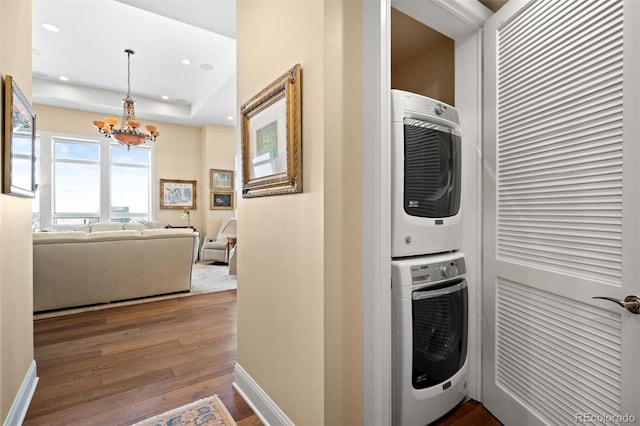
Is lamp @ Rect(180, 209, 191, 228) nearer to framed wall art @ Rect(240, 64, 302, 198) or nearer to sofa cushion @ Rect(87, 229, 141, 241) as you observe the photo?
sofa cushion @ Rect(87, 229, 141, 241)

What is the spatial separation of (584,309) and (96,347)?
11.0ft

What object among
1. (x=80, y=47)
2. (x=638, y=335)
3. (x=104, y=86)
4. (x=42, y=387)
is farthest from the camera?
(x=104, y=86)

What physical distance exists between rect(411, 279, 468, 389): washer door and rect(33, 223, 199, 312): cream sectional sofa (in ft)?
11.4

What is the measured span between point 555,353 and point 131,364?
106 inches

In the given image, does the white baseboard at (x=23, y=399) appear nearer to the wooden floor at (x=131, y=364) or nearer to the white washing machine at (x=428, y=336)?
the wooden floor at (x=131, y=364)

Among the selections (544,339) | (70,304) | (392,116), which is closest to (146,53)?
(70,304)

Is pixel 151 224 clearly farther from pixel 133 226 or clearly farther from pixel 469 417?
pixel 469 417

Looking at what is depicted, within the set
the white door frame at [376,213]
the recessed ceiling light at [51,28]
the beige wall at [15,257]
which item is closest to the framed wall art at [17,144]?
the beige wall at [15,257]

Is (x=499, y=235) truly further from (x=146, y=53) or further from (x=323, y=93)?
(x=146, y=53)

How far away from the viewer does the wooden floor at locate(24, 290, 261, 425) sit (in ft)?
6.00

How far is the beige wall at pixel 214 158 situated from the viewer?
733 centimetres

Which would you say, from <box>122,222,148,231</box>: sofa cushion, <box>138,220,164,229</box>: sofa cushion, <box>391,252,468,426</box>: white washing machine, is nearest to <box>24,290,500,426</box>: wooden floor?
<box>391,252,468,426</box>: white washing machine

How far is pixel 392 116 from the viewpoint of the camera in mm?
1436

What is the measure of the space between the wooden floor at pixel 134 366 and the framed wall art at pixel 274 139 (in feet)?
4.27
